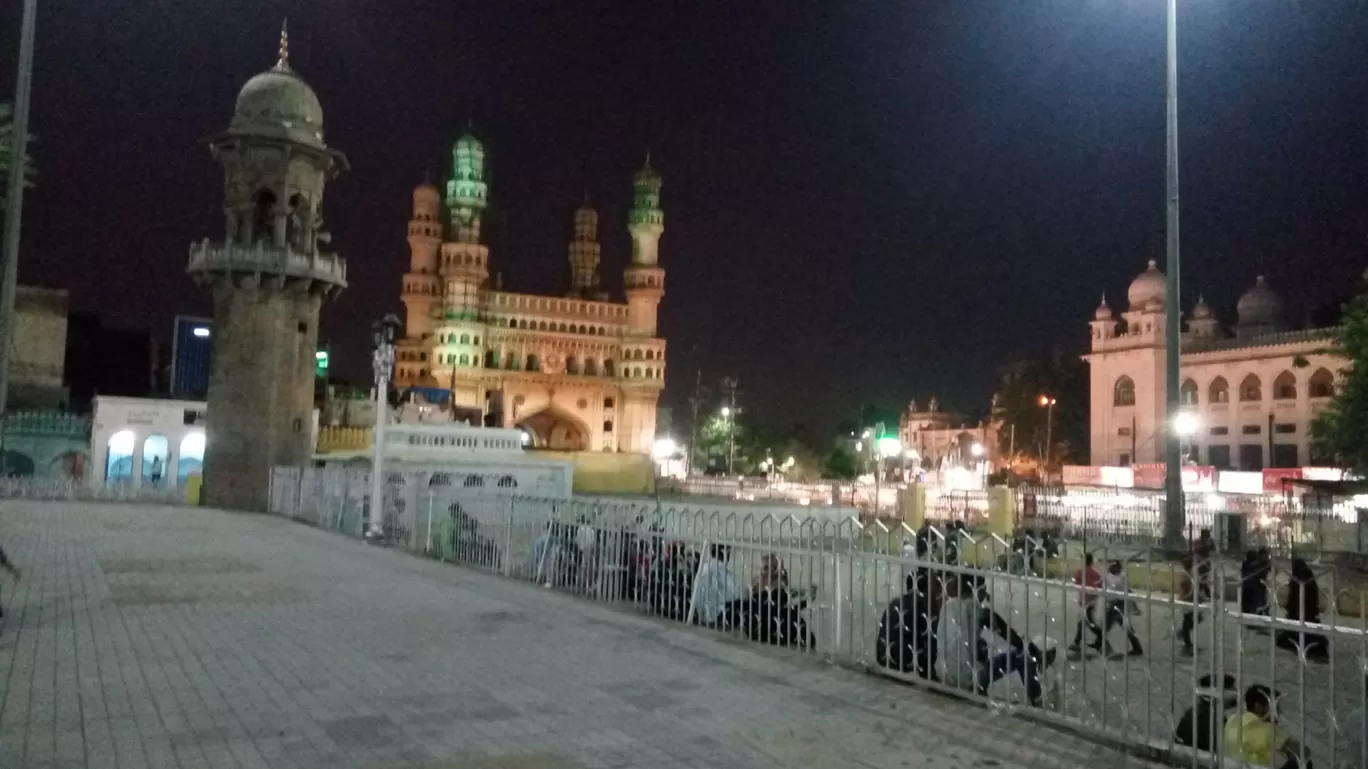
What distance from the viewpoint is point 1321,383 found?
1875 inches

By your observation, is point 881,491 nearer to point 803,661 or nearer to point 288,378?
point 288,378

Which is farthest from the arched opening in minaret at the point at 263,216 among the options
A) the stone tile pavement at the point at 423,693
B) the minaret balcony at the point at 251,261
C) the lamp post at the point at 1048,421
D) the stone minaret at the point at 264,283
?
the lamp post at the point at 1048,421

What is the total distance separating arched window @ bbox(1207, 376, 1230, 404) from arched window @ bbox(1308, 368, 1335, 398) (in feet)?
14.0

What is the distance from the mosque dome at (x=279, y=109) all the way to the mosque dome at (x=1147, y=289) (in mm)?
43268

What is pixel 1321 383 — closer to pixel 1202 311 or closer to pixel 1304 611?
pixel 1202 311

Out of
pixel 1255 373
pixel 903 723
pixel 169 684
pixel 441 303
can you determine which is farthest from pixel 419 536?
pixel 441 303

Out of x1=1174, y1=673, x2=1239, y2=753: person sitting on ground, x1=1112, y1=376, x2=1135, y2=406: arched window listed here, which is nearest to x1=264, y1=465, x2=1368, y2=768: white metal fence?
x1=1174, y1=673, x2=1239, y2=753: person sitting on ground

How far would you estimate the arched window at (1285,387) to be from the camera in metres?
48.7

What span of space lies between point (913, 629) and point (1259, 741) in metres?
2.49

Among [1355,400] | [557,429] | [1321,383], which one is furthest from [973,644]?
[557,429]

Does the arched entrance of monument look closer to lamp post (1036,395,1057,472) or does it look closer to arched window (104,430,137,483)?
lamp post (1036,395,1057,472)

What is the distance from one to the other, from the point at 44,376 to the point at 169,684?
41971 mm

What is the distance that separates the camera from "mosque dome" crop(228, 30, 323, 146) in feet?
94.0

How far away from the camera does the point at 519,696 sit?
6.88m
